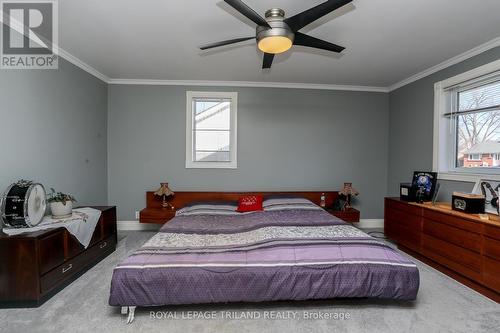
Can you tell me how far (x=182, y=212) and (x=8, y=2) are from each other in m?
2.71

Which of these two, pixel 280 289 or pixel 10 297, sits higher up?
pixel 280 289

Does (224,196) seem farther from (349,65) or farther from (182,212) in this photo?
(349,65)

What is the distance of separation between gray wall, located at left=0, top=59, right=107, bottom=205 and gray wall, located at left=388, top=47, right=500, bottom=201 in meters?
4.87

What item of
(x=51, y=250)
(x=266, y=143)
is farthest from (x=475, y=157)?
(x=51, y=250)

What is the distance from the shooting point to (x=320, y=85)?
432 centimetres

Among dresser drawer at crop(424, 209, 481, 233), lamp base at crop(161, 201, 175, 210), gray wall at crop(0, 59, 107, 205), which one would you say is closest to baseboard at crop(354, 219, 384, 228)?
dresser drawer at crop(424, 209, 481, 233)

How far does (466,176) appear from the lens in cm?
301

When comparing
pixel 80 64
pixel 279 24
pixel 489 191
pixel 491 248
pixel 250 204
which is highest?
pixel 80 64

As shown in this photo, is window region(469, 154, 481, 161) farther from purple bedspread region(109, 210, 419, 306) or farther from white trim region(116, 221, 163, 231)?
white trim region(116, 221, 163, 231)

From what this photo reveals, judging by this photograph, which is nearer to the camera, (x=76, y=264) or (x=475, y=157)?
(x=76, y=264)

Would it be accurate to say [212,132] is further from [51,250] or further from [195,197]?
[51,250]

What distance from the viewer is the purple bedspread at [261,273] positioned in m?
1.89

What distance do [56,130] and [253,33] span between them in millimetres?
2579

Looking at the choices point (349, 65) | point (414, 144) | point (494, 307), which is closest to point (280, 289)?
point (494, 307)
